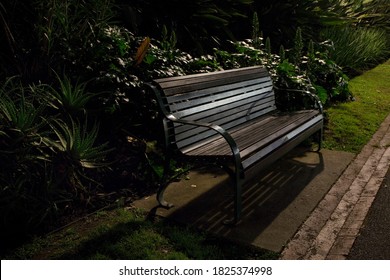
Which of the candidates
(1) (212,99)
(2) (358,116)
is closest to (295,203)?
(1) (212,99)

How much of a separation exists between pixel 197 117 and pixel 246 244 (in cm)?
118

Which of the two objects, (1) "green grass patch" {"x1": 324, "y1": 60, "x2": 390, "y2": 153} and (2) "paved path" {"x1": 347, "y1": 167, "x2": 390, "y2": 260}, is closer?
(2) "paved path" {"x1": 347, "y1": 167, "x2": 390, "y2": 260}

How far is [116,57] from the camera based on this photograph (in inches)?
154

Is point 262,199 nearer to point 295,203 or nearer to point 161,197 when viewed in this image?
point 295,203

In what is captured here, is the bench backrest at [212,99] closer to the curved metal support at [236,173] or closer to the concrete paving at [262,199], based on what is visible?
the curved metal support at [236,173]

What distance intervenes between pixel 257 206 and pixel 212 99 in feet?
3.36

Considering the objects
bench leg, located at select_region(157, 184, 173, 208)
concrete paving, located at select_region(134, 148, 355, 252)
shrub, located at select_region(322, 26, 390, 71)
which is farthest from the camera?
shrub, located at select_region(322, 26, 390, 71)

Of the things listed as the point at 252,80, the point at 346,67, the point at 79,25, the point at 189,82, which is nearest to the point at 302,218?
the point at 189,82

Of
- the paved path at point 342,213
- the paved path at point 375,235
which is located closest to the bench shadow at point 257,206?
the paved path at point 342,213

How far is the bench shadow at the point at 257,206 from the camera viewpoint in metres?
2.96

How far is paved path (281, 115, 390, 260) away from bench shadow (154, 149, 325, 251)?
10 centimetres

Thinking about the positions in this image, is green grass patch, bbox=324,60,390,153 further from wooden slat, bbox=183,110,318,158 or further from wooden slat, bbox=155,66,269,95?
wooden slat, bbox=155,66,269,95

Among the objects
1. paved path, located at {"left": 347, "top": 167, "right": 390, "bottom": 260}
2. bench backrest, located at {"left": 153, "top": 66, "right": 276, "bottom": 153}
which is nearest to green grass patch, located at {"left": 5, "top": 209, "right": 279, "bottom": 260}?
paved path, located at {"left": 347, "top": 167, "right": 390, "bottom": 260}

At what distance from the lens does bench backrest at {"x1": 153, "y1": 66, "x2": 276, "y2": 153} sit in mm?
3223
